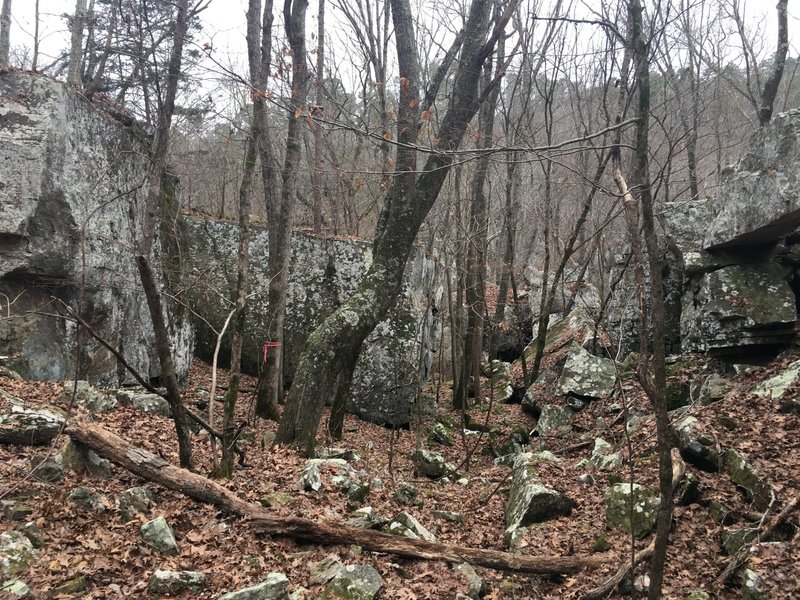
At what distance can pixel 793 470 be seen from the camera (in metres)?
4.63

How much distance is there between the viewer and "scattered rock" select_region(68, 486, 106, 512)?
3.94 metres

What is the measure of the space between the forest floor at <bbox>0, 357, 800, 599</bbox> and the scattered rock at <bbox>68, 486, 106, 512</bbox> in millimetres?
61

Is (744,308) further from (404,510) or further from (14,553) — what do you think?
(14,553)

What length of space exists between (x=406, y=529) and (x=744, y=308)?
5898mm

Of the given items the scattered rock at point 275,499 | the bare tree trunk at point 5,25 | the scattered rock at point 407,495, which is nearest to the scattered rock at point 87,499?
the scattered rock at point 275,499

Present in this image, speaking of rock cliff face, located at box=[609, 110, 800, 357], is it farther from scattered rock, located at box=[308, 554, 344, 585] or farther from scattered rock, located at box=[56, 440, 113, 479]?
scattered rock, located at box=[56, 440, 113, 479]

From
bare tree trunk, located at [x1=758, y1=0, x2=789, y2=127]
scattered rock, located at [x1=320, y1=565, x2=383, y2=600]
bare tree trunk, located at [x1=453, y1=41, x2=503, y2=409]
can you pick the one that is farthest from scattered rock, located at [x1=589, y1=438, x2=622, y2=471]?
bare tree trunk, located at [x1=758, y1=0, x2=789, y2=127]

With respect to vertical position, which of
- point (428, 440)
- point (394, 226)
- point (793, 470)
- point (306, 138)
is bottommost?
point (428, 440)

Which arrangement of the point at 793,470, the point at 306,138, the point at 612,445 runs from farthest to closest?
the point at 306,138
the point at 612,445
the point at 793,470

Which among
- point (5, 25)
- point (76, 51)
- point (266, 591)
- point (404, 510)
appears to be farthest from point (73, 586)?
point (5, 25)

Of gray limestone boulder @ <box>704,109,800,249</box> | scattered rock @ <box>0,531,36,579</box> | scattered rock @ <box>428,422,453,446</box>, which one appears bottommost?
scattered rock @ <box>428,422,453,446</box>

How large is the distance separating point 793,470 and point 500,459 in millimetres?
3979

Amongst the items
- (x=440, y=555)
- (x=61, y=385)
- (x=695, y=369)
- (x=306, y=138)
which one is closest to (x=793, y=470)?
(x=440, y=555)

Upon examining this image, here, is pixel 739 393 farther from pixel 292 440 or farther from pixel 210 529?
pixel 210 529
